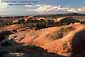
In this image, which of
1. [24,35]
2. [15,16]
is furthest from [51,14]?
[24,35]

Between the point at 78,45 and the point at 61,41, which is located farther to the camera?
the point at 61,41

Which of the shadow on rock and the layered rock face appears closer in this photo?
the shadow on rock

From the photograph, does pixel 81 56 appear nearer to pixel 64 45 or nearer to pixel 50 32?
pixel 64 45

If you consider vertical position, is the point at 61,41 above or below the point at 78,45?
above

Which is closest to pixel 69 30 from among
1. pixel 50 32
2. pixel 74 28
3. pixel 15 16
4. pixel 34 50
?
pixel 74 28

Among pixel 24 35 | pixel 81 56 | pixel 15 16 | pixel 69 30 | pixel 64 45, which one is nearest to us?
pixel 81 56

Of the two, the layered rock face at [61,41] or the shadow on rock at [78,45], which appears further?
the layered rock face at [61,41]

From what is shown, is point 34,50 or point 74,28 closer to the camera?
point 34,50

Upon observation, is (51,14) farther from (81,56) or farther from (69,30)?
(81,56)

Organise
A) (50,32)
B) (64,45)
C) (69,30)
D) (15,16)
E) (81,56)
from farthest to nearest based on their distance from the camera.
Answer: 1. (15,16)
2. (50,32)
3. (69,30)
4. (64,45)
5. (81,56)
